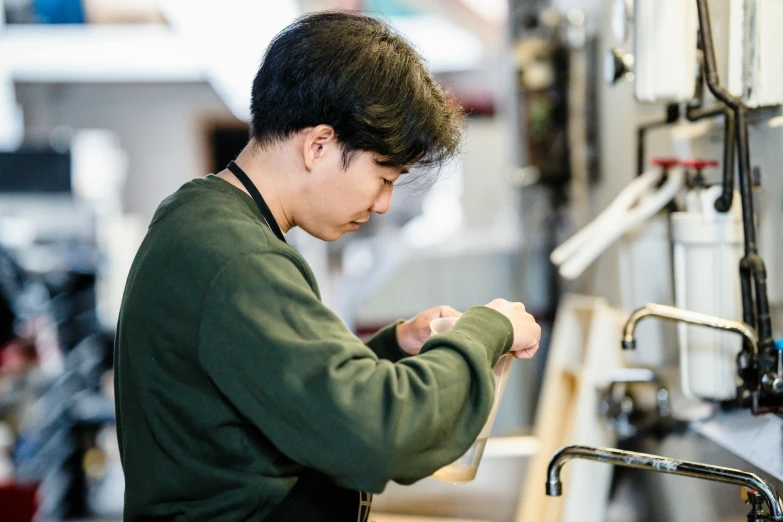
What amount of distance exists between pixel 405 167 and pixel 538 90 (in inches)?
90.4

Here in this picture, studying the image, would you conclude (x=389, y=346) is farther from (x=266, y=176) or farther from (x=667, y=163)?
(x=667, y=163)

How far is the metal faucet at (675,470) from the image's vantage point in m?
0.93

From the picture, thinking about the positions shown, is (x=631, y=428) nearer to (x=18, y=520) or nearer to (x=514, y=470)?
(x=514, y=470)

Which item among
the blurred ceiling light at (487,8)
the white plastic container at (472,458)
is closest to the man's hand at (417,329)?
the white plastic container at (472,458)

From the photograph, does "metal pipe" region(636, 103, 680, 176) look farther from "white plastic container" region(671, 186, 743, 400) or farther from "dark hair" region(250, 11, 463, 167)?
"dark hair" region(250, 11, 463, 167)

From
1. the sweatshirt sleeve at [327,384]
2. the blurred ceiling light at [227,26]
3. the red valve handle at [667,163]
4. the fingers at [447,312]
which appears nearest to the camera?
the sweatshirt sleeve at [327,384]

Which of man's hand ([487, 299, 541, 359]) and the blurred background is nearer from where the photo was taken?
man's hand ([487, 299, 541, 359])

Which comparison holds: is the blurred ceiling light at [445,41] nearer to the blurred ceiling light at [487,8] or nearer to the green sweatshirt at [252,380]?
the blurred ceiling light at [487,8]

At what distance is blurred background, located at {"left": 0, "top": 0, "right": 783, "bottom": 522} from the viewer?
1.28 meters

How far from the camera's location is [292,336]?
0.77m

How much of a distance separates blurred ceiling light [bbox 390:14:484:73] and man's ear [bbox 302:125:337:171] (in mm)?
4355

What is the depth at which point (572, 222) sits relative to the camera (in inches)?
121

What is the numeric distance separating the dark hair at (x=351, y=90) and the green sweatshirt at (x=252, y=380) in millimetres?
125

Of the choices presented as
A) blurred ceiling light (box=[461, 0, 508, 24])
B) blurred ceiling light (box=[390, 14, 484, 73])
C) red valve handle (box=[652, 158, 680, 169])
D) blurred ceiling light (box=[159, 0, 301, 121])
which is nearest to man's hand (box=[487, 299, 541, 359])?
red valve handle (box=[652, 158, 680, 169])
